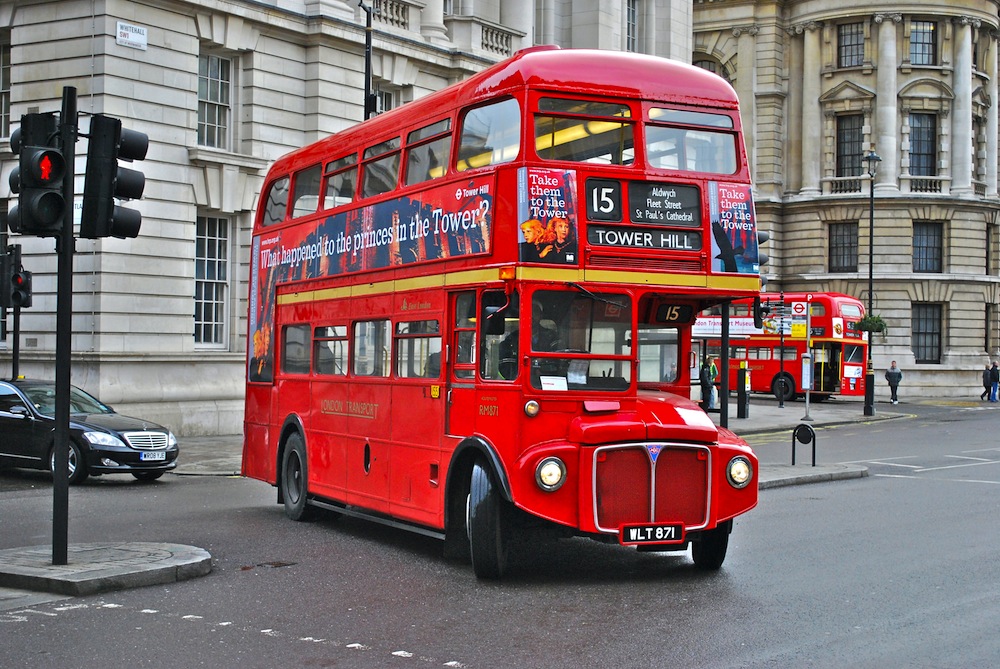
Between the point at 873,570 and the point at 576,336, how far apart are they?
341 cm

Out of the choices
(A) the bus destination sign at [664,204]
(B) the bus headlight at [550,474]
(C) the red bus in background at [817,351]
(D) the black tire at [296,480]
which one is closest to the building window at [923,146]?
(C) the red bus in background at [817,351]

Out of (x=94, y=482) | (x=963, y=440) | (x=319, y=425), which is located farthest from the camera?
(x=963, y=440)

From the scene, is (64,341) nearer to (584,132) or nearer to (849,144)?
(584,132)

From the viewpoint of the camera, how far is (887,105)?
60125 mm

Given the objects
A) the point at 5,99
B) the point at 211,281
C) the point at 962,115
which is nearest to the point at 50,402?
the point at 211,281

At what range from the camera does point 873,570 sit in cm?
1115

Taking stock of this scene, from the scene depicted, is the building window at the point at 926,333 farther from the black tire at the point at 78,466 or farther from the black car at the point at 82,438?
the black tire at the point at 78,466

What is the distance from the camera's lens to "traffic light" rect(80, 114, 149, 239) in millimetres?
10578

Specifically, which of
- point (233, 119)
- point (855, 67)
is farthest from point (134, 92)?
Result: point (855, 67)

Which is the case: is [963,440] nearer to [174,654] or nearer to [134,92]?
[134,92]

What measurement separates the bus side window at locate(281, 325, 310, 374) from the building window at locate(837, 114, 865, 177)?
2000 inches

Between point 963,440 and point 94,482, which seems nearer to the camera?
point 94,482

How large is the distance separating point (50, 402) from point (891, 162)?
4875 centimetres

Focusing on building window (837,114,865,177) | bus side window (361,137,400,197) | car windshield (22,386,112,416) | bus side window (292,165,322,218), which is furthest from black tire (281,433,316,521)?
building window (837,114,865,177)
